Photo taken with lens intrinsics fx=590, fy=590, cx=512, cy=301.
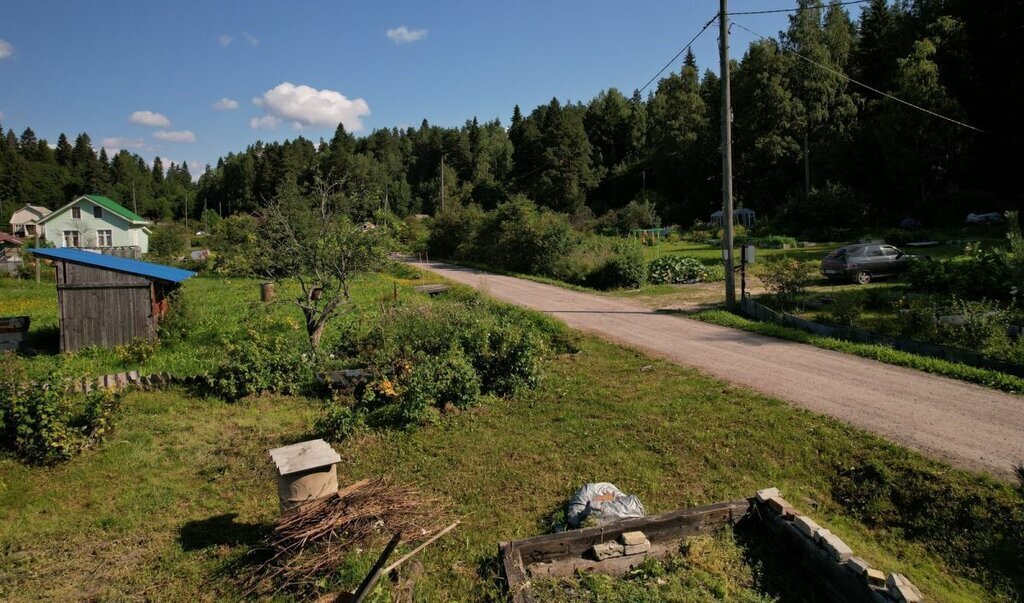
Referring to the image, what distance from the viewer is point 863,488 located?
22.3 ft

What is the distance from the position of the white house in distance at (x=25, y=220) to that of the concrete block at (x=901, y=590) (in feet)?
320

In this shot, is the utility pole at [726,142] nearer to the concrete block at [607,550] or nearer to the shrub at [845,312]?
the shrub at [845,312]

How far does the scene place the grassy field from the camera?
557 cm

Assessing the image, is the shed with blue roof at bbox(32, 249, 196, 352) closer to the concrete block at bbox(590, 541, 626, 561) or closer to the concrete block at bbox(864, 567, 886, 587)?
the concrete block at bbox(590, 541, 626, 561)

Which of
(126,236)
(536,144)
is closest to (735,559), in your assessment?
(126,236)

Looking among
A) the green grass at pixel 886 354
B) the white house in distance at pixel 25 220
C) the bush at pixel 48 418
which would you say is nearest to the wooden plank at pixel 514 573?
the bush at pixel 48 418

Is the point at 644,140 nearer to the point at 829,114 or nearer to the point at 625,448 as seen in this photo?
the point at 829,114

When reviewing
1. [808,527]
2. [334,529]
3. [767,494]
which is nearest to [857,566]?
[808,527]

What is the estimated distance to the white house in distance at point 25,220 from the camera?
257 feet

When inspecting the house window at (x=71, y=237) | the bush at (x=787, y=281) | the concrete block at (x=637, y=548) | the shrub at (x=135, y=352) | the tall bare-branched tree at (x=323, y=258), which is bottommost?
the concrete block at (x=637, y=548)

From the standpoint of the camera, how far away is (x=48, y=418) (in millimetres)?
8297

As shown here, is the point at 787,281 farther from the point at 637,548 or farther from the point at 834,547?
the point at 637,548

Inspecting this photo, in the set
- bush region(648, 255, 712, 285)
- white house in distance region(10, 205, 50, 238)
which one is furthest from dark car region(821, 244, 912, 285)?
white house in distance region(10, 205, 50, 238)

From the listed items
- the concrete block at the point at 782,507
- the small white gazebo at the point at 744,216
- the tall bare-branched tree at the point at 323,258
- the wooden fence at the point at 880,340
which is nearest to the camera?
the concrete block at the point at 782,507
